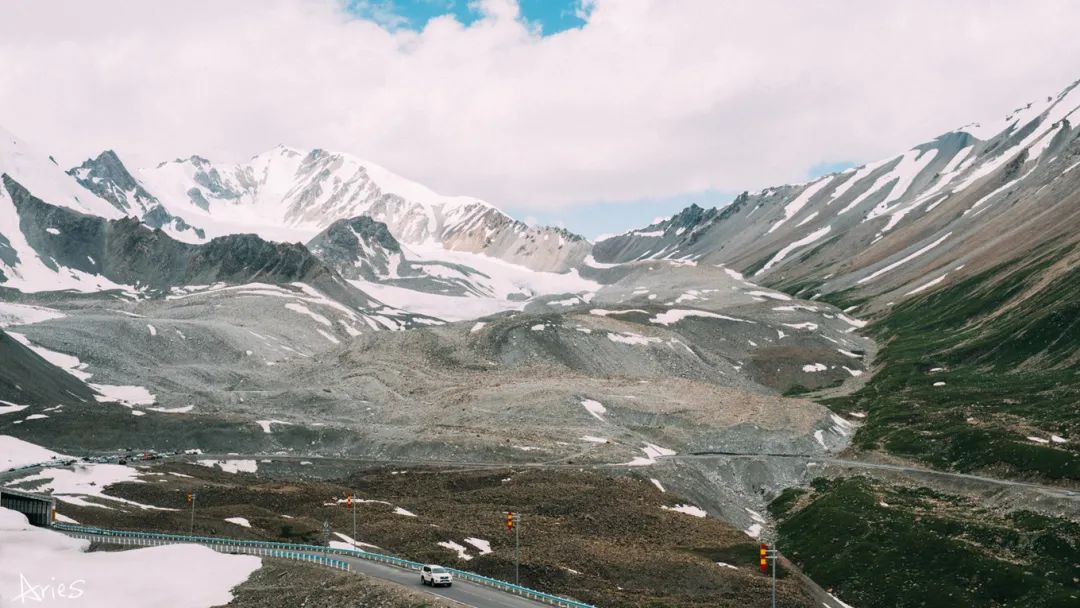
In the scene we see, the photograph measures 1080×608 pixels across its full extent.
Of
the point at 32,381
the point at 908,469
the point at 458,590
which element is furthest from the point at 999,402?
the point at 32,381

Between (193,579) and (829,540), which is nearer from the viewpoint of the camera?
(193,579)

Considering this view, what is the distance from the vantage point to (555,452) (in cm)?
13675


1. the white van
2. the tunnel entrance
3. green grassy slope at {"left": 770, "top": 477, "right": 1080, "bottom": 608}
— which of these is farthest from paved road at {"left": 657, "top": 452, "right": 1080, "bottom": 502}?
the tunnel entrance

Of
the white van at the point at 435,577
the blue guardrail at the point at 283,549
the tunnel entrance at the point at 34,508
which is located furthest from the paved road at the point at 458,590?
the tunnel entrance at the point at 34,508

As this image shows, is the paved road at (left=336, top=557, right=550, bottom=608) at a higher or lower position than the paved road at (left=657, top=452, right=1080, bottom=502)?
lower

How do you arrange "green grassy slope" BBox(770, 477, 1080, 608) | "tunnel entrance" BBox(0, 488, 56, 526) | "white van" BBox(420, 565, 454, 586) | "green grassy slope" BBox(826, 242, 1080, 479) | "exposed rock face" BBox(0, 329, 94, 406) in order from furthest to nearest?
"exposed rock face" BBox(0, 329, 94, 406)
"green grassy slope" BBox(826, 242, 1080, 479)
"green grassy slope" BBox(770, 477, 1080, 608)
"tunnel entrance" BBox(0, 488, 56, 526)
"white van" BBox(420, 565, 454, 586)

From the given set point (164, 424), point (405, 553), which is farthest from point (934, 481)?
point (164, 424)

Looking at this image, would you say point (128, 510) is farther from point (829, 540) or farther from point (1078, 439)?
point (1078, 439)

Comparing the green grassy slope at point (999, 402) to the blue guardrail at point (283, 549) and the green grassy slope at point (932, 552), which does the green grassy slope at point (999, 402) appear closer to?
the green grassy slope at point (932, 552)

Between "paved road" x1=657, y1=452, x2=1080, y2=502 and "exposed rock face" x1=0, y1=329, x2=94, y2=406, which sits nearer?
"paved road" x1=657, y1=452, x2=1080, y2=502

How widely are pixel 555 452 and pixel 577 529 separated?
124 feet

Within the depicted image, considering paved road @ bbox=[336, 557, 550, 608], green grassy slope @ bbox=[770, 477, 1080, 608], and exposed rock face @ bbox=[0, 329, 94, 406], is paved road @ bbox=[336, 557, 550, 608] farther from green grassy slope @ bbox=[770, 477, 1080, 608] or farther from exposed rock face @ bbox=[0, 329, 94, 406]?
exposed rock face @ bbox=[0, 329, 94, 406]

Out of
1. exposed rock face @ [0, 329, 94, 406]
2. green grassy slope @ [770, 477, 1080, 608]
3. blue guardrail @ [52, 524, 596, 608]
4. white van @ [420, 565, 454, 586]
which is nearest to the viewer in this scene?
white van @ [420, 565, 454, 586]

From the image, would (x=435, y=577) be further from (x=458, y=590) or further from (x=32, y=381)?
(x=32, y=381)
